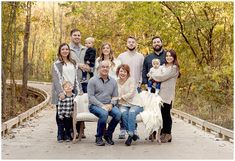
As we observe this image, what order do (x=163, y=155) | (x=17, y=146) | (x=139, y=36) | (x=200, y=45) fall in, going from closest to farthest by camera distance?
(x=163, y=155), (x=17, y=146), (x=200, y=45), (x=139, y=36)

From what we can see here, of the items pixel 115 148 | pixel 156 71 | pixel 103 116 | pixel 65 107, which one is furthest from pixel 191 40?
pixel 115 148

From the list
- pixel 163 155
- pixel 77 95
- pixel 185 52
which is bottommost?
pixel 163 155

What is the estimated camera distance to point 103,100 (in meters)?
8.30

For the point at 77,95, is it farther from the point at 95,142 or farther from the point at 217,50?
the point at 217,50

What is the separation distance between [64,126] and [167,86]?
188cm

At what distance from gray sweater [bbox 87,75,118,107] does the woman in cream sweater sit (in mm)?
800

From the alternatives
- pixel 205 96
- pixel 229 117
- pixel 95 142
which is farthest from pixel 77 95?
pixel 205 96

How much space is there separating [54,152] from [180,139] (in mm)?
2708

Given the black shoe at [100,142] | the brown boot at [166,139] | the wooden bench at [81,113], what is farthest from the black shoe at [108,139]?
the brown boot at [166,139]

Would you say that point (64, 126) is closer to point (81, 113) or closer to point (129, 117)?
point (81, 113)

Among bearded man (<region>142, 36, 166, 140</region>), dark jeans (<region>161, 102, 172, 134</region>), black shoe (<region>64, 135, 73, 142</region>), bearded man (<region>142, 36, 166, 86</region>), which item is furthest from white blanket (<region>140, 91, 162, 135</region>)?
black shoe (<region>64, 135, 73, 142</region>)

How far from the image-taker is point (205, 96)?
16891 millimetres

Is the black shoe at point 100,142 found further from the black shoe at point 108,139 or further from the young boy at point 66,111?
the young boy at point 66,111

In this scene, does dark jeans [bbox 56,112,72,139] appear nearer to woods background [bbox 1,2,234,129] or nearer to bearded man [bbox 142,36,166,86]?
bearded man [bbox 142,36,166,86]
